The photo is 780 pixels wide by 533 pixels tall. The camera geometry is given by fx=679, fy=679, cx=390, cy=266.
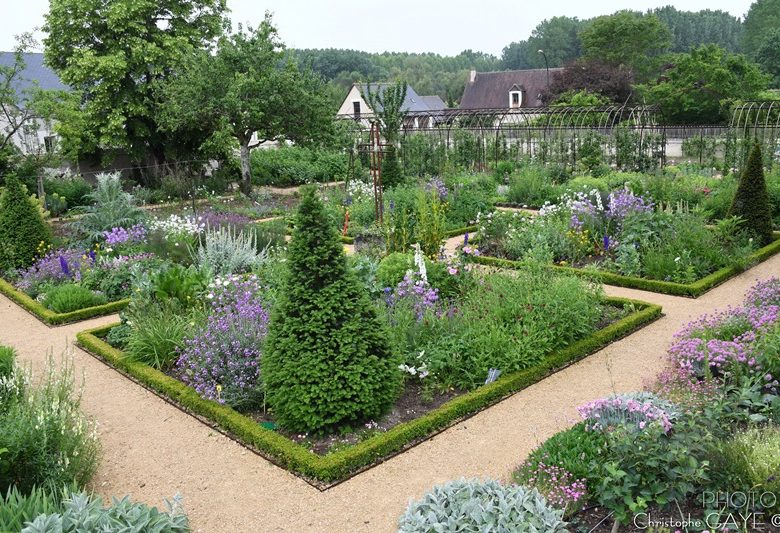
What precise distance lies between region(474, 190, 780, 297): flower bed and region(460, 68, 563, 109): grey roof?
134ft

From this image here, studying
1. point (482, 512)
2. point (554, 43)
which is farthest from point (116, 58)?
point (554, 43)

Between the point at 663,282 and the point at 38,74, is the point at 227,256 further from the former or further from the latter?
the point at 38,74

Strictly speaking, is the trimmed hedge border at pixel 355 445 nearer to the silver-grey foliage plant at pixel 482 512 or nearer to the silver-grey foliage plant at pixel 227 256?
the silver-grey foliage plant at pixel 482 512

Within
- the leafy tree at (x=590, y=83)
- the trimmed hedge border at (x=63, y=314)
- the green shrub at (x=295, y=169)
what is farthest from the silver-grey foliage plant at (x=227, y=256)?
the leafy tree at (x=590, y=83)

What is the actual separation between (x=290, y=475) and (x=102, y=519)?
1566mm

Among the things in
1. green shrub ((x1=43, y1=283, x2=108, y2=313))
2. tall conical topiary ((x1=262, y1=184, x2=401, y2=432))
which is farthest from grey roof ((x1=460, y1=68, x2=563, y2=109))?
tall conical topiary ((x1=262, y1=184, x2=401, y2=432))

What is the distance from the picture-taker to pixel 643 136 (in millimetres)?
19266

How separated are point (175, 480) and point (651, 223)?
787 cm

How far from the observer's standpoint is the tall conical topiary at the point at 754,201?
1090 cm

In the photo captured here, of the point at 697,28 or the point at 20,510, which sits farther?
the point at 697,28

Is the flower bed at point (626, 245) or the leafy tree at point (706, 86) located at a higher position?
the leafy tree at point (706, 86)

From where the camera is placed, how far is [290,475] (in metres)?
4.89

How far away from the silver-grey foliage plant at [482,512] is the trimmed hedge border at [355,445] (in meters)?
1.27

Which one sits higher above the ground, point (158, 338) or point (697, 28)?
point (697, 28)
